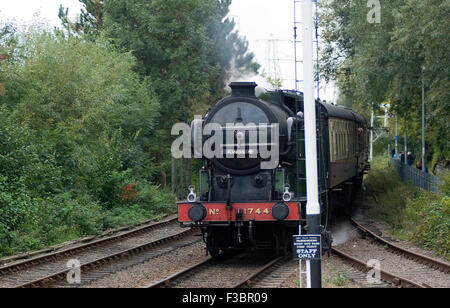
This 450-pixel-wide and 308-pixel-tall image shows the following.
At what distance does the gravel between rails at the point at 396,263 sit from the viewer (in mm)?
11676

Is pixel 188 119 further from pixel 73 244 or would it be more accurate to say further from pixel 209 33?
pixel 73 244

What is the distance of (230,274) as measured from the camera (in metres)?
12.5

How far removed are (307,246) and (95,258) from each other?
7.19 m

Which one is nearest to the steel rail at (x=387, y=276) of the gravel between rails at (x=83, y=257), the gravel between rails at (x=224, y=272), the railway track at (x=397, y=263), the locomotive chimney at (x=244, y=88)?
the railway track at (x=397, y=263)

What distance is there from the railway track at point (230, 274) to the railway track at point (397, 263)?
155 centimetres

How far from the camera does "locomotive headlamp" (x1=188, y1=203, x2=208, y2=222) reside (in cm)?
1312

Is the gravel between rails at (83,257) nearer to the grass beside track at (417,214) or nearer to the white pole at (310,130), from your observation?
the white pole at (310,130)

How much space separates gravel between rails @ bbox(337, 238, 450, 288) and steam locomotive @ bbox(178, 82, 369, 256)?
74.3 inches

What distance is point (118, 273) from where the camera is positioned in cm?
1284

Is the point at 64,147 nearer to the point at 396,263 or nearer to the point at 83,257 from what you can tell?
the point at 83,257

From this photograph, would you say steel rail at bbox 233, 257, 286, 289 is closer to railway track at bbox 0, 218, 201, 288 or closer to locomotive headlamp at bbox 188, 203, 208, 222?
locomotive headlamp at bbox 188, 203, 208, 222

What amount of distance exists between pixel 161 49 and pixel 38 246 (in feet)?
49.6

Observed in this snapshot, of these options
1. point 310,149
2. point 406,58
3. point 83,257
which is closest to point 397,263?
point 310,149

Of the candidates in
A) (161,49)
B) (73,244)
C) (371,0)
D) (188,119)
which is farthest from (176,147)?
(73,244)
